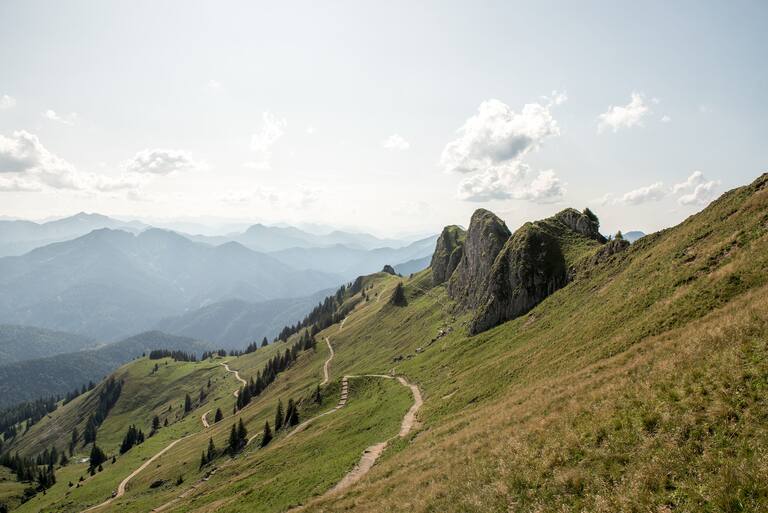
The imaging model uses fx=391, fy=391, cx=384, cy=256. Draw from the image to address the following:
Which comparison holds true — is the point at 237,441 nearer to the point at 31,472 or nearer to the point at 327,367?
the point at 327,367

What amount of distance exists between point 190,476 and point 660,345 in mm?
95509

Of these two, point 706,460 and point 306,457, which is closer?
point 706,460

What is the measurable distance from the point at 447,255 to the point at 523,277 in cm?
10493

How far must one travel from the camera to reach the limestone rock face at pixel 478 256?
111m

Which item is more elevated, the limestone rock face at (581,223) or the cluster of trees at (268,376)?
the limestone rock face at (581,223)

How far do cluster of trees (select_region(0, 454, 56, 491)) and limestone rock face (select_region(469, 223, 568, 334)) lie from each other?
170 meters

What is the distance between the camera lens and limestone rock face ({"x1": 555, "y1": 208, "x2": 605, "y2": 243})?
289 ft

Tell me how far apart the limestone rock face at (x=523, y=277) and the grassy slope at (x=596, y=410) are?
559 centimetres

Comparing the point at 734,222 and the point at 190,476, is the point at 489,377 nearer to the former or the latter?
the point at 734,222

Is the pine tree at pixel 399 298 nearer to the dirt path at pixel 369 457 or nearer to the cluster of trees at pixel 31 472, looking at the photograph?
the dirt path at pixel 369 457

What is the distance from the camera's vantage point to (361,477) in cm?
3694

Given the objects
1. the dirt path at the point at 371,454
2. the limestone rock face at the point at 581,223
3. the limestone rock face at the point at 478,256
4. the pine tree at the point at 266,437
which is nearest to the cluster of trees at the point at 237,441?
the pine tree at the point at 266,437

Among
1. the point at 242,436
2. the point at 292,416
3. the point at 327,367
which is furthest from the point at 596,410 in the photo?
the point at 327,367

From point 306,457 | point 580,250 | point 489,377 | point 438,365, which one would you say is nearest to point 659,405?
point 489,377
